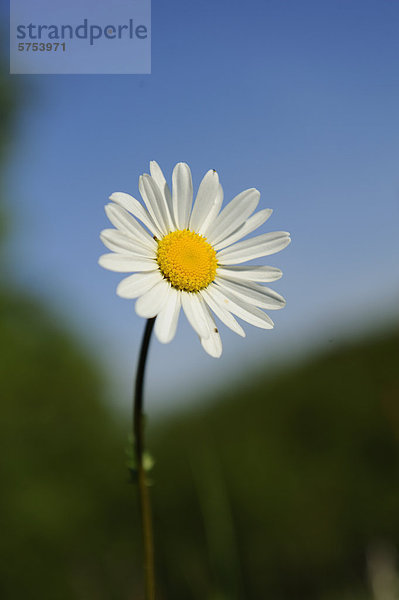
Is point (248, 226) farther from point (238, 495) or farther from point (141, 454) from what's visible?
point (238, 495)

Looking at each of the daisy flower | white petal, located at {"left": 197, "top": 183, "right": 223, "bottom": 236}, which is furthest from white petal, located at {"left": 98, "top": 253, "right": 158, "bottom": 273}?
white petal, located at {"left": 197, "top": 183, "right": 223, "bottom": 236}

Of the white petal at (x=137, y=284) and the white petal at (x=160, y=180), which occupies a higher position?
the white petal at (x=160, y=180)

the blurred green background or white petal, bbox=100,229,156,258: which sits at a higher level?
white petal, bbox=100,229,156,258

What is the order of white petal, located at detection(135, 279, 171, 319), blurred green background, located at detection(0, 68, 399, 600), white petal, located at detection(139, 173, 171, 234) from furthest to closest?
blurred green background, located at detection(0, 68, 399, 600) < white petal, located at detection(139, 173, 171, 234) < white petal, located at detection(135, 279, 171, 319)

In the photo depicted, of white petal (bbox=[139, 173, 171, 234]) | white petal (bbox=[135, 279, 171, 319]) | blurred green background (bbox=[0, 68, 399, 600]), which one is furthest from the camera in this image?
blurred green background (bbox=[0, 68, 399, 600])

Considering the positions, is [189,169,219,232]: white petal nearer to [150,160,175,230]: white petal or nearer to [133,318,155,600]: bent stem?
[150,160,175,230]: white petal

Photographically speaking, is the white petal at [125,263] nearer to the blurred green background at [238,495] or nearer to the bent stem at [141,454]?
the bent stem at [141,454]

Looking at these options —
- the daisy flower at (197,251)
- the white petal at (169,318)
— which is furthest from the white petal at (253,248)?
the white petal at (169,318)
